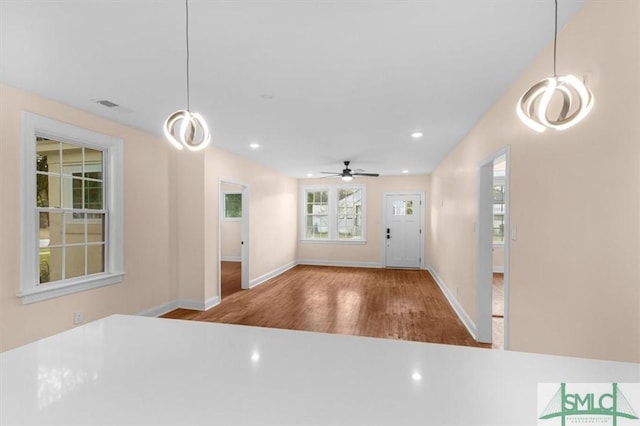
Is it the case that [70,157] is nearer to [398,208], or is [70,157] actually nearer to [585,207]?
[585,207]

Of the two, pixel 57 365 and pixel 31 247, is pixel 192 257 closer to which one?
pixel 31 247

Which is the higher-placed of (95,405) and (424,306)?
(95,405)

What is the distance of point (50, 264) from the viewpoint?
2947 millimetres

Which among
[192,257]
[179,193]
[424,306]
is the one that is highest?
[179,193]

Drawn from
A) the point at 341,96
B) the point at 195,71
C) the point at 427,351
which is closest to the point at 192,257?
the point at 195,71

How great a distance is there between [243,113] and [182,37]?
4.38 ft

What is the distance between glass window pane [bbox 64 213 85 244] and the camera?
3.11 meters

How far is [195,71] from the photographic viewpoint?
2264 mm

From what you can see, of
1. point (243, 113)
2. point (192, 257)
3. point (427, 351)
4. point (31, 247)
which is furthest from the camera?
point (192, 257)

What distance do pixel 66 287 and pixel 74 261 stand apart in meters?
0.32

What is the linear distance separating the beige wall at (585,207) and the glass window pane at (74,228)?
4.26m

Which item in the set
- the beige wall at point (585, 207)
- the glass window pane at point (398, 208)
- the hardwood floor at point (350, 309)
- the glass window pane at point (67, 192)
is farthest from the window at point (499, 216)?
the glass window pane at point (67, 192)

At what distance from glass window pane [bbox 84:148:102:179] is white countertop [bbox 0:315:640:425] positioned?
288 cm

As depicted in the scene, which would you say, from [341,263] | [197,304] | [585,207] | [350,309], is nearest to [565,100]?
[585,207]
